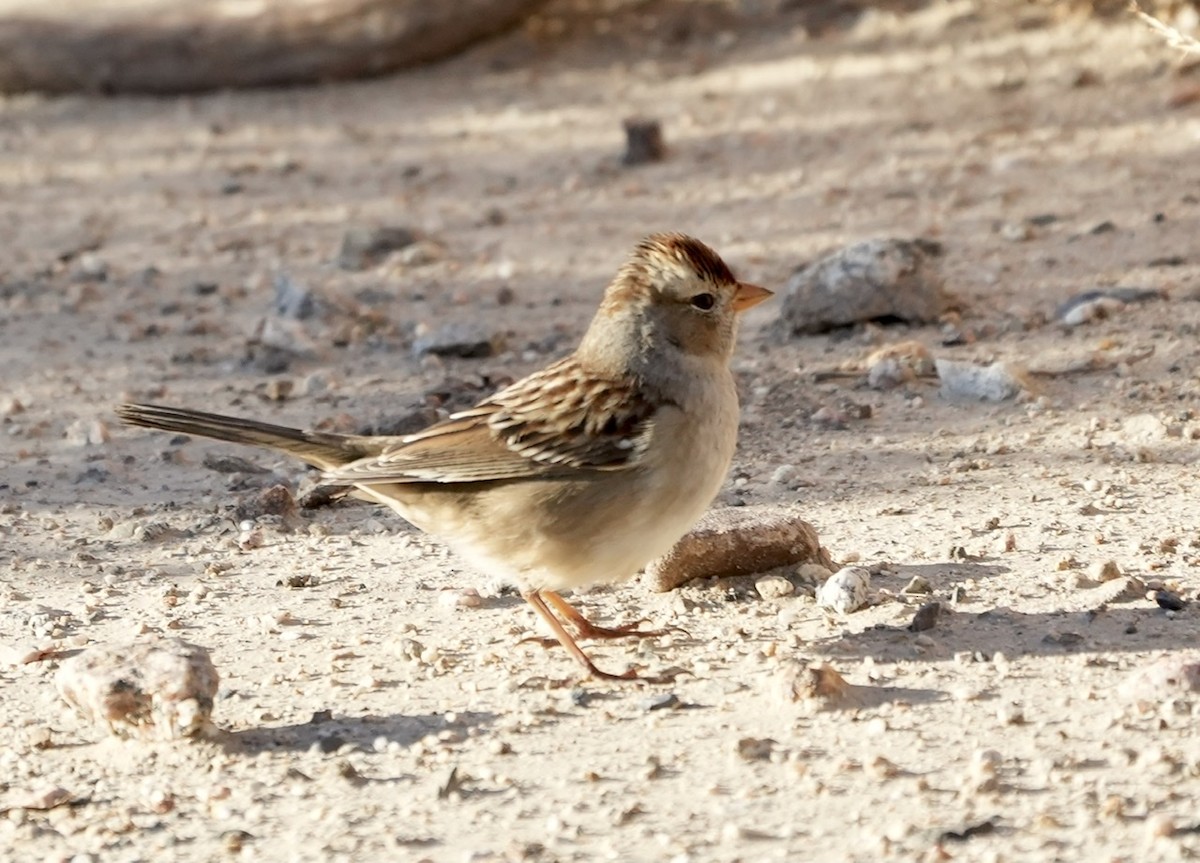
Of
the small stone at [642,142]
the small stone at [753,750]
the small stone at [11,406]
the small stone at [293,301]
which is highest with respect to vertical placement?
the small stone at [642,142]

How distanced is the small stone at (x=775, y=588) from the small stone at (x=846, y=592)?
109 mm

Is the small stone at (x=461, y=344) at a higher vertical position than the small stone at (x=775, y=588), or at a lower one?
higher

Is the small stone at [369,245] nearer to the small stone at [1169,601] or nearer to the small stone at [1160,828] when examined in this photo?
the small stone at [1169,601]

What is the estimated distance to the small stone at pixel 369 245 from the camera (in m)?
9.44

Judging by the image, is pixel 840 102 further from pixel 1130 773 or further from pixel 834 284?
pixel 1130 773

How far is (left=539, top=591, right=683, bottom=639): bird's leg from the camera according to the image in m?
5.32

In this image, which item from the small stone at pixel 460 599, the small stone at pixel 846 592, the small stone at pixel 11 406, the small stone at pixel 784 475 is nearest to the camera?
the small stone at pixel 846 592

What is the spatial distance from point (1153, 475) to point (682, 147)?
4980 mm

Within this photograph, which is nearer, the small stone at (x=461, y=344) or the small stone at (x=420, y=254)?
the small stone at (x=461, y=344)

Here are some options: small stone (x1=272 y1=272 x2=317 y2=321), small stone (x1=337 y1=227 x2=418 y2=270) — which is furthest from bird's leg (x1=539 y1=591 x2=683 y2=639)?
small stone (x1=337 y1=227 x2=418 y2=270)

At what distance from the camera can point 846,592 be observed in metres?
5.30

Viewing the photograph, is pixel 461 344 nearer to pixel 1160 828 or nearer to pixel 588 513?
pixel 588 513

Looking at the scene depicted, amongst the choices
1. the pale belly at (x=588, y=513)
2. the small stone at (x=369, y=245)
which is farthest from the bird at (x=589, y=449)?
the small stone at (x=369, y=245)

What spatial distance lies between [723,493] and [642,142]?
173 inches
